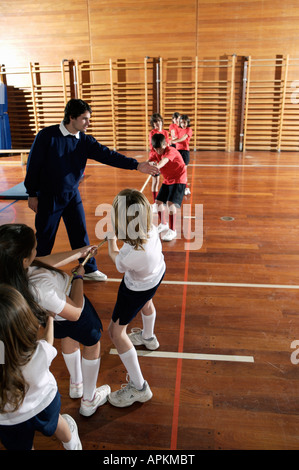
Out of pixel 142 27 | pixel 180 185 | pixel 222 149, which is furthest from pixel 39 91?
pixel 180 185

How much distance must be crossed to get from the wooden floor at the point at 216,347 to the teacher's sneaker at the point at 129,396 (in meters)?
0.04

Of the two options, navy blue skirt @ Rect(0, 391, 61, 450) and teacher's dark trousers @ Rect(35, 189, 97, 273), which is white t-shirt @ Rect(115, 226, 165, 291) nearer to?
navy blue skirt @ Rect(0, 391, 61, 450)

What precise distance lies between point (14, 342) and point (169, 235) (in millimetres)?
3585

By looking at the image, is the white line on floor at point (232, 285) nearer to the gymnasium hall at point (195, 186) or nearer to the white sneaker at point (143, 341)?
the gymnasium hall at point (195, 186)

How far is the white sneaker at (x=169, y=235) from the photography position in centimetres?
476

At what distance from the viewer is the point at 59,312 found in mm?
1671

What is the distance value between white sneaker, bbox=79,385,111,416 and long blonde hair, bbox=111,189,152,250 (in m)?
0.94

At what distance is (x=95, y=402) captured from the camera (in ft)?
7.15

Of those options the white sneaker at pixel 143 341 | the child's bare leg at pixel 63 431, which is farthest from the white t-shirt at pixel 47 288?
the white sneaker at pixel 143 341

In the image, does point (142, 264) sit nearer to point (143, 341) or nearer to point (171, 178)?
point (143, 341)

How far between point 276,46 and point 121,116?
482 centimetres

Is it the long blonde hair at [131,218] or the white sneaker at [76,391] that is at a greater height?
the long blonde hair at [131,218]

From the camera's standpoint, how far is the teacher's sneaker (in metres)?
2.21

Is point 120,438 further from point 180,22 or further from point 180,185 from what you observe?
point 180,22
